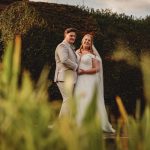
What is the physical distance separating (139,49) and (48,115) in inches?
528

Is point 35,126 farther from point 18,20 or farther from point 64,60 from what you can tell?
point 18,20

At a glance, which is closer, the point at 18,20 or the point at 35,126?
the point at 35,126

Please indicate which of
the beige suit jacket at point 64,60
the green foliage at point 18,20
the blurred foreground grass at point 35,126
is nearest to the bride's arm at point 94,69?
the beige suit jacket at point 64,60

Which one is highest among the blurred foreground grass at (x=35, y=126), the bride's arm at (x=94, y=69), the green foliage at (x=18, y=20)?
the green foliage at (x=18, y=20)

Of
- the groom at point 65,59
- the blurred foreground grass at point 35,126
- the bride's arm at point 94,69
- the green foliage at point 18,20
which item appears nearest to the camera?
the blurred foreground grass at point 35,126

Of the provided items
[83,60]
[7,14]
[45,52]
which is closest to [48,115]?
[83,60]

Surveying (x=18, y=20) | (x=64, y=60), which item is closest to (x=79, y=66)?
(x=64, y=60)

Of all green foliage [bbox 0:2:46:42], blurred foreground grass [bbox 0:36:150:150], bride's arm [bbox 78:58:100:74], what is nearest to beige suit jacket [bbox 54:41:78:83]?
bride's arm [bbox 78:58:100:74]

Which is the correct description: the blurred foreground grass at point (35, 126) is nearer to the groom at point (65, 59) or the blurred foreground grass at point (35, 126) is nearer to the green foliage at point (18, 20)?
the groom at point (65, 59)

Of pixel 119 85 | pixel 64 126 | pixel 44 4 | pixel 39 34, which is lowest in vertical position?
pixel 64 126

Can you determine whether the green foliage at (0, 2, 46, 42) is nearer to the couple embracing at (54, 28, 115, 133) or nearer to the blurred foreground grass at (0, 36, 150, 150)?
the couple embracing at (54, 28, 115, 133)

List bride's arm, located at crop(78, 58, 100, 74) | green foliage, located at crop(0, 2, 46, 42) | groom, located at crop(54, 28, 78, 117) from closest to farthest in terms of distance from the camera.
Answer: groom, located at crop(54, 28, 78, 117) → bride's arm, located at crop(78, 58, 100, 74) → green foliage, located at crop(0, 2, 46, 42)

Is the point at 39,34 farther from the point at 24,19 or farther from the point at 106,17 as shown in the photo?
the point at 106,17

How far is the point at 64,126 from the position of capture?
115 cm
